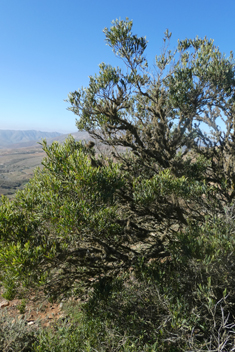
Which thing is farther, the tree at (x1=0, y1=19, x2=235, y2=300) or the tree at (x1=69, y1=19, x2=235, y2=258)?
the tree at (x1=69, y1=19, x2=235, y2=258)

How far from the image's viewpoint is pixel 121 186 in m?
7.44

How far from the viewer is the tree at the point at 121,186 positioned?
596cm

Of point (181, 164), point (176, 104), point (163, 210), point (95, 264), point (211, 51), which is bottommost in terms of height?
point (95, 264)

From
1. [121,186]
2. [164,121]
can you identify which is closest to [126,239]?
[121,186]

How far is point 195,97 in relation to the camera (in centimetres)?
1117

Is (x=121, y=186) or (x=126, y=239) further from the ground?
(x=121, y=186)

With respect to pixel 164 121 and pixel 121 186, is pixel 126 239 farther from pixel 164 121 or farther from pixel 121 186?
pixel 164 121

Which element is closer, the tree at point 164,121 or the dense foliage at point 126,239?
the dense foliage at point 126,239

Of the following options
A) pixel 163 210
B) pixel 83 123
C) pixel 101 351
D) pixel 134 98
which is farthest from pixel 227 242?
pixel 134 98

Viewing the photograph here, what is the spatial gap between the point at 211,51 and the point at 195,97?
270 centimetres

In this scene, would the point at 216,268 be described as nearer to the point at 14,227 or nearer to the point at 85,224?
the point at 85,224

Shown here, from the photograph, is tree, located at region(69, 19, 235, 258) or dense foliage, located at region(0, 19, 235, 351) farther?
tree, located at region(69, 19, 235, 258)

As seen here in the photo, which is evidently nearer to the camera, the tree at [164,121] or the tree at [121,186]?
the tree at [121,186]

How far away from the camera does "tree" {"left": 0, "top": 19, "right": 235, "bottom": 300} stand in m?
5.96
